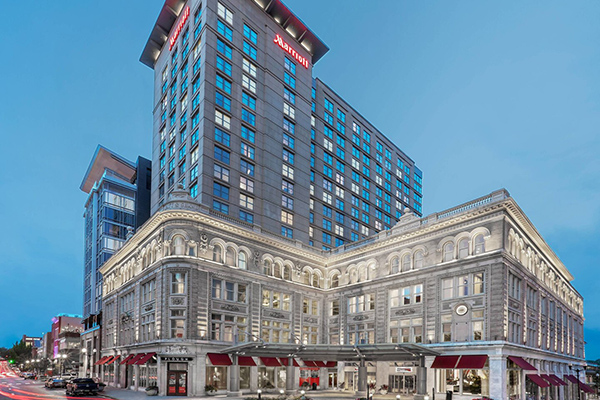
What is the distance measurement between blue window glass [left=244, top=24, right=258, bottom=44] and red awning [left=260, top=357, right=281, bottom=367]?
48255 millimetres

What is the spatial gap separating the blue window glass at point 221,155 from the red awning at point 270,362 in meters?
27.6

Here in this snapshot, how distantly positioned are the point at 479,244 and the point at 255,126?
1486 inches

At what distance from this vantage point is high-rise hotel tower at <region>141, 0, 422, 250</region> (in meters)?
65.1

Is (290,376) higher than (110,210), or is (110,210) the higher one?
(110,210)

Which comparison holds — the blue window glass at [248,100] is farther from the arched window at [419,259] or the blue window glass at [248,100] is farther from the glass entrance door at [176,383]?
the glass entrance door at [176,383]

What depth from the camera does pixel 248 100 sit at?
69938mm

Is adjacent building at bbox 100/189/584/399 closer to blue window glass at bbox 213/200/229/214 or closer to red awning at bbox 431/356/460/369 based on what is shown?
red awning at bbox 431/356/460/369

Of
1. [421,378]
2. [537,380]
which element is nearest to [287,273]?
[421,378]

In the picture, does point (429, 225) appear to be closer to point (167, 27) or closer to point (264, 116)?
point (264, 116)

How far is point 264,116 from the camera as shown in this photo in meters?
71.4

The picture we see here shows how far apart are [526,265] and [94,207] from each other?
95.4m

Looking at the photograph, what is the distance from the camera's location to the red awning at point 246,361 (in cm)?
4856

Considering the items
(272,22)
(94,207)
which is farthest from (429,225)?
(94,207)

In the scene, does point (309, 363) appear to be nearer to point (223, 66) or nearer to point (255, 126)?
point (255, 126)
